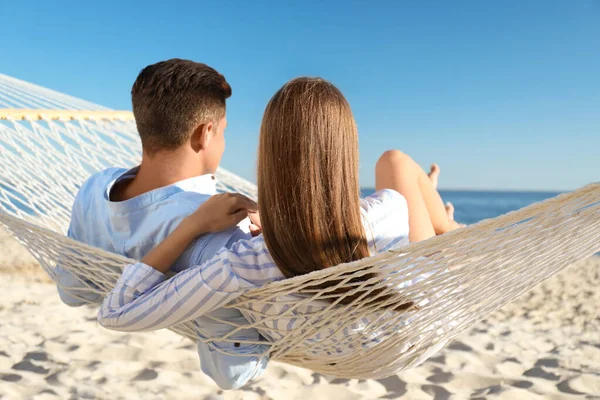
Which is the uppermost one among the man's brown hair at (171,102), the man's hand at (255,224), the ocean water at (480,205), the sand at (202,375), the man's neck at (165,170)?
the man's brown hair at (171,102)

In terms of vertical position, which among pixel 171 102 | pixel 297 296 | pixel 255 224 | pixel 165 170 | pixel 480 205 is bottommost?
pixel 480 205

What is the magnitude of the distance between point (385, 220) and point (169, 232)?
437 millimetres

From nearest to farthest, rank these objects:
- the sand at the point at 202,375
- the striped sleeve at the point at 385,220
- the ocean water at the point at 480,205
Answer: the striped sleeve at the point at 385,220, the sand at the point at 202,375, the ocean water at the point at 480,205

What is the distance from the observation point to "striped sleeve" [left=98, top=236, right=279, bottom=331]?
1043 millimetres

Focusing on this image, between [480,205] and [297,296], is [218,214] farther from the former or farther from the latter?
[480,205]

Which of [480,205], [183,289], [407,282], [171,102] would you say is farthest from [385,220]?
[480,205]

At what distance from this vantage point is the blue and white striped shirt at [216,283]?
1.05 meters

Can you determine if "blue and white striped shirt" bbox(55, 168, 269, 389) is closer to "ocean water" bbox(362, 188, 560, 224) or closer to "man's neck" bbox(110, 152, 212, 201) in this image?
"man's neck" bbox(110, 152, 212, 201)

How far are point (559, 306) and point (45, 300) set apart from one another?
10.3ft

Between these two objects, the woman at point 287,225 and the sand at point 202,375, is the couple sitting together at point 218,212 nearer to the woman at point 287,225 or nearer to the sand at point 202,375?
the woman at point 287,225

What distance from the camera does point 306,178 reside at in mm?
1022

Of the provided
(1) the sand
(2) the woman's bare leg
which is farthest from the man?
(1) the sand

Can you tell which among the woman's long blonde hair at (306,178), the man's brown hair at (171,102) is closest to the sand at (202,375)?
the man's brown hair at (171,102)

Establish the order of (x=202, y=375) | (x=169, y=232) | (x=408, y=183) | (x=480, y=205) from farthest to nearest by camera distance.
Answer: (x=480, y=205) → (x=202, y=375) → (x=408, y=183) → (x=169, y=232)
